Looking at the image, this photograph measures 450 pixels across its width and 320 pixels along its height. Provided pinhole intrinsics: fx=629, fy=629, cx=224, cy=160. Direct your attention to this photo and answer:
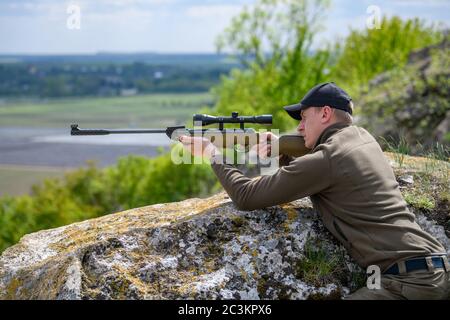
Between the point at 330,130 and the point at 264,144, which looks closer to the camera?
the point at 330,130

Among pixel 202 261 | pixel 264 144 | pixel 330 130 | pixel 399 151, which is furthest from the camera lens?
pixel 399 151

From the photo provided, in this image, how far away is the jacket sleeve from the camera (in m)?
5.11

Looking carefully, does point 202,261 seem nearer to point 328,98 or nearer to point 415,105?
point 328,98

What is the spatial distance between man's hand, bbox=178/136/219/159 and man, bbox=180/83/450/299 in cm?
43

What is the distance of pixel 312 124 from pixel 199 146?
45.2 inches

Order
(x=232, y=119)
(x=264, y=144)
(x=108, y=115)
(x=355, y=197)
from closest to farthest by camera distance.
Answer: (x=355, y=197)
(x=232, y=119)
(x=264, y=144)
(x=108, y=115)

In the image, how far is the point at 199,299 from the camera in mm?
4992

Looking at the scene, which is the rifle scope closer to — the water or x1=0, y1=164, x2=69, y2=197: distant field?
x1=0, y1=164, x2=69, y2=197: distant field

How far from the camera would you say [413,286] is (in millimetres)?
4824

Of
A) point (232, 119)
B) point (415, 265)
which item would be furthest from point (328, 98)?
point (415, 265)

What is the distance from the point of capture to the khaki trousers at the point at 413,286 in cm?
483

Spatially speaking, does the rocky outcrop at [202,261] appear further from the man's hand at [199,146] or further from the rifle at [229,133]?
the rifle at [229,133]

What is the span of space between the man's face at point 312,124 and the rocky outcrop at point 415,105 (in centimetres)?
1422

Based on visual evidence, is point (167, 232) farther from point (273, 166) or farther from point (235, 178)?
point (273, 166)
